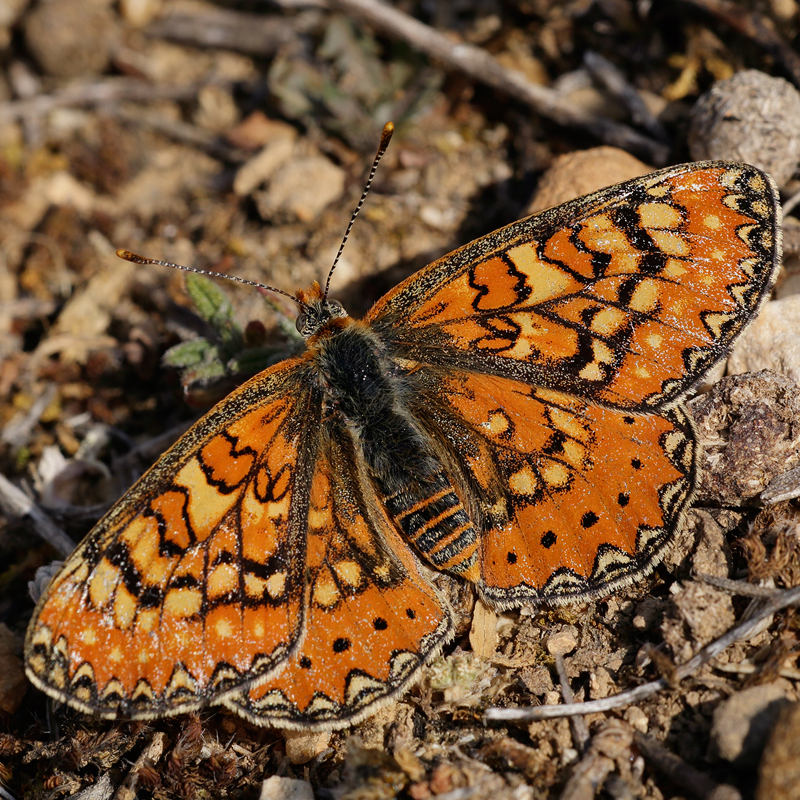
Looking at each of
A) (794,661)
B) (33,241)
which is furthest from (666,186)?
(33,241)

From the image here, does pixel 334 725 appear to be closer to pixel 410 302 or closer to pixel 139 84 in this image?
pixel 410 302

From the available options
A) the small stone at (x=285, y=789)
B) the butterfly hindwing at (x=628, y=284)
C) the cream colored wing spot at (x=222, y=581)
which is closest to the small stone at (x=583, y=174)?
the butterfly hindwing at (x=628, y=284)

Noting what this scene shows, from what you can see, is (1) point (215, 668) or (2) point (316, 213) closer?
(1) point (215, 668)

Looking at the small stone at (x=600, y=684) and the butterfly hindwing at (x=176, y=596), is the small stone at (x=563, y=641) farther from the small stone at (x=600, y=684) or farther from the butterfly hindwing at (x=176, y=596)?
the butterfly hindwing at (x=176, y=596)

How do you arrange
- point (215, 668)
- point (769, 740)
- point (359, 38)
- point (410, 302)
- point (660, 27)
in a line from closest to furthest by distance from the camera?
point (769, 740)
point (215, 668)
point (410, 302)
point (660, 27)
point (359, 38)

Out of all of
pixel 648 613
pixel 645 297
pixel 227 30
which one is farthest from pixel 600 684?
pixel 227 30

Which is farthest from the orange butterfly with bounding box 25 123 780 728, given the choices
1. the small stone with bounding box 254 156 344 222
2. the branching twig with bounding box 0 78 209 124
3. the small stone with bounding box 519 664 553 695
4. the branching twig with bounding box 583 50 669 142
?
the branching twig with bounding box 0 78 209 124

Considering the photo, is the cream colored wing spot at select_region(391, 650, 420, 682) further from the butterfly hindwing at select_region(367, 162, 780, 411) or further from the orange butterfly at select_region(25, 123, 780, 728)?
the butterfly hindwing at select_region(367, 162, 780, 411)

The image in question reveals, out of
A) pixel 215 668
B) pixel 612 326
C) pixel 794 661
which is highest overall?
pixel 612 326
